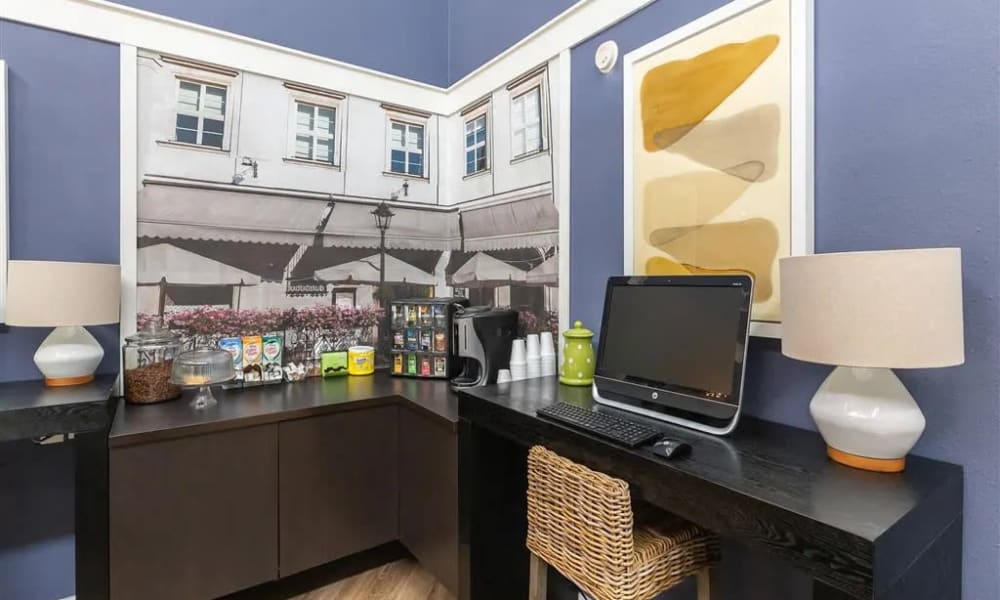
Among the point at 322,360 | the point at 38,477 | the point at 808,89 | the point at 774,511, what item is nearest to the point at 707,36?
the point at 808,89

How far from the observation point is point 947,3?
1.15 metres

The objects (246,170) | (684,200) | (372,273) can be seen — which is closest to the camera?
(684,200)

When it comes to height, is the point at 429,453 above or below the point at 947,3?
below

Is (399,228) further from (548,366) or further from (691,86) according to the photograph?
(691,86)

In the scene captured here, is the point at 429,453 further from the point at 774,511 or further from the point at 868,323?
the point at 868,323

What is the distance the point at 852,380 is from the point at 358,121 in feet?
8.40

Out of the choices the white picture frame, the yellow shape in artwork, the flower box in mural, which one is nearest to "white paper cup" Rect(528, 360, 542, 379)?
the yellow shape in artwork

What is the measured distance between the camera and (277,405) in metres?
2.02

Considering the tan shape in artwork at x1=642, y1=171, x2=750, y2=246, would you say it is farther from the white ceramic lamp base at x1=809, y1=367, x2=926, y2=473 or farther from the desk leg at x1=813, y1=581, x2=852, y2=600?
the desk leg at x1=813, y1=581, x2=852, y2=600

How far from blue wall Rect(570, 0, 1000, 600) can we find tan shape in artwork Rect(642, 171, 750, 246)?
265 millimetres

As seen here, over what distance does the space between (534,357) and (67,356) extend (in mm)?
1825

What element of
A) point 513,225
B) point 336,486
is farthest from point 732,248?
point 336,486

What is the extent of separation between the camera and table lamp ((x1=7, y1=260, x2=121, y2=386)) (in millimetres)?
1719

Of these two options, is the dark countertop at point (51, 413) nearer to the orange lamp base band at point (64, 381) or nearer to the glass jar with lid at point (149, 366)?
the orange lamp base band at point (64, 381)
